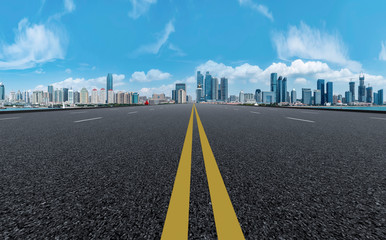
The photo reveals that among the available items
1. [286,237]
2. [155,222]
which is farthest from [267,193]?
[155,222]

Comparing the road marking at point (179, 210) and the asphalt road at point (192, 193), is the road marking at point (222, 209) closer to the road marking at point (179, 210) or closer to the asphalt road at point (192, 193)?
the asphalt road at point (192, 193)

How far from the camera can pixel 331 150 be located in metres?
4.68

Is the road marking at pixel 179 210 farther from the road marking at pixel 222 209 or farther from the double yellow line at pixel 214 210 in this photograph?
the road marking at pixel 222 209

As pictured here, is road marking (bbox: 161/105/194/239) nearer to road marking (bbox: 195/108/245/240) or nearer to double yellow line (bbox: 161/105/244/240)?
double yellow line (bbox: 161/105/244/240)

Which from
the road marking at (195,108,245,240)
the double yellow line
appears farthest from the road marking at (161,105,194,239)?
the road marking at (195,108,245,240)

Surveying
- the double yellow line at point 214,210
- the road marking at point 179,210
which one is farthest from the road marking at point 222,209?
the road marking at point 179,210

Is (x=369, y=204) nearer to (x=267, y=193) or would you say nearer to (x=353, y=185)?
(x=353, y=185)

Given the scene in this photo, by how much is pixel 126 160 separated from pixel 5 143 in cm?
389

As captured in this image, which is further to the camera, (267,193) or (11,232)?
(267,193)

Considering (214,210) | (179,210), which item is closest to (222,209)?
(214,210)

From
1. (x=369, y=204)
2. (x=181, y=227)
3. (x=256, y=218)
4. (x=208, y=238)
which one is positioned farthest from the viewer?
(x=369, y=204)

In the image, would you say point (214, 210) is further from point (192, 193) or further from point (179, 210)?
point (192, 193)

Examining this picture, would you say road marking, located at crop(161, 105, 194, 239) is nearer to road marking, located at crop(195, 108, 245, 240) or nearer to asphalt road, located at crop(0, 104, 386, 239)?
asphalt road, located at crop(0, 104, 386, 239)

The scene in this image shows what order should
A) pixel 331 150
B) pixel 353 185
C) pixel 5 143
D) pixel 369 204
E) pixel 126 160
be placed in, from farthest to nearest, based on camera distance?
pixel 5 143
pixel 331 150
pixel 126 160
pixel 353 185
pixel 369 204
